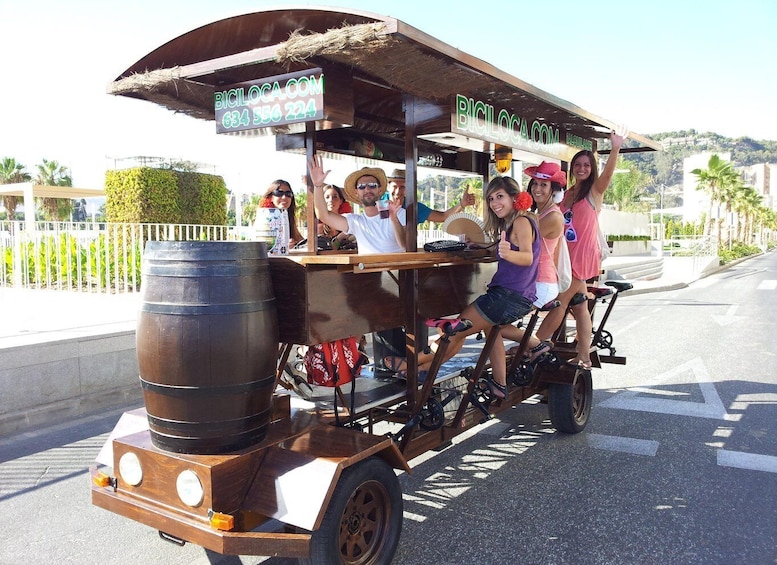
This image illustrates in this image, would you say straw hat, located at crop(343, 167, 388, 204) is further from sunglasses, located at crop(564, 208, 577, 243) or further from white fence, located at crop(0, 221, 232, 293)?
white fence, located at crop(0, 221, 232, 293)

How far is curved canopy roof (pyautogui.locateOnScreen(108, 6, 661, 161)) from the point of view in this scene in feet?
10.0

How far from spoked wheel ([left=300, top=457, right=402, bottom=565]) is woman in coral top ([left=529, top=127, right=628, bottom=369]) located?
2.67m

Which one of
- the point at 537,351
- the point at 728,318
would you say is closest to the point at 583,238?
the point at 537,351

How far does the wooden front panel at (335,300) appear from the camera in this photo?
10.5 feet

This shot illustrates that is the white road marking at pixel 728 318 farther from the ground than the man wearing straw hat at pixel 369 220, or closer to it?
closer to it

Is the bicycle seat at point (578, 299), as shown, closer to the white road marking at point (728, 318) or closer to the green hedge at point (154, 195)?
the white road marking at point (728, 318)

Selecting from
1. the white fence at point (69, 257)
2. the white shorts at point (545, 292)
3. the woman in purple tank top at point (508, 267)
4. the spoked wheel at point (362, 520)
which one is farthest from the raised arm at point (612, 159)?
the white fence at point (69, 257)

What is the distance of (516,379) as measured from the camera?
16.8ft

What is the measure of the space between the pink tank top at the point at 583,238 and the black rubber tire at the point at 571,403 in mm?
901

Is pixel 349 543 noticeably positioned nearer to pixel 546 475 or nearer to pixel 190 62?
pixel 546 475

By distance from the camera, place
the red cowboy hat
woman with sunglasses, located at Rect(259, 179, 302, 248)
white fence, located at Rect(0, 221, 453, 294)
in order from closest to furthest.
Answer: woman with sunglasses, located at Rect(259, 179, 302, 248) → the red cowboy hat → white fence, located at Rect(0, 221, 453, 294)

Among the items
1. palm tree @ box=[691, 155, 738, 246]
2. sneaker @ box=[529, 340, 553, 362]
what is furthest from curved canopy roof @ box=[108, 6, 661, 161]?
palm tree @ box=[691, 155, 738, 246]

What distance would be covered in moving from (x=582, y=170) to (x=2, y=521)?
16.7 feet

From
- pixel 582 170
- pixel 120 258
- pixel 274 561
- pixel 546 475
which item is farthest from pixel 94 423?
pixel 120 258
